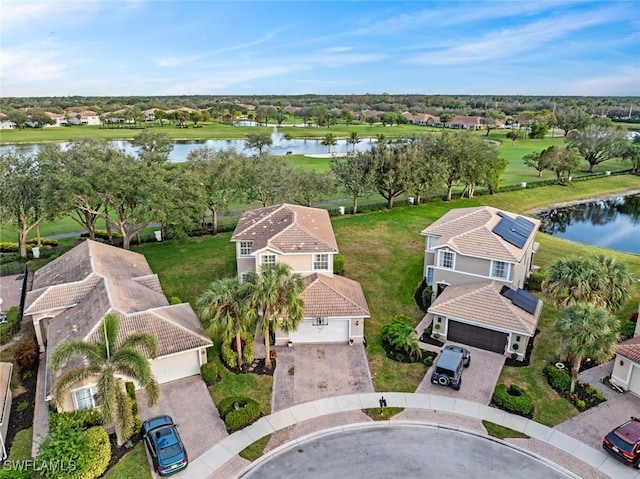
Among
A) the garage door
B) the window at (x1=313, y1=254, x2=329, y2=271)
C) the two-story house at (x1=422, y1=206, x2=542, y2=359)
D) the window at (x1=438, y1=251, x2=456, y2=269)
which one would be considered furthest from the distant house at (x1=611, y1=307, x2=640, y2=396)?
the window at (x1=313, y1=254, x2=329, y2=271)

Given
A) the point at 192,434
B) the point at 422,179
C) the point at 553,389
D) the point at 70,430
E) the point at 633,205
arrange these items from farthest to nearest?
the point at 633,205
the point at 422,179
the point at 553,389
the point at 192,434
the point at 70,430

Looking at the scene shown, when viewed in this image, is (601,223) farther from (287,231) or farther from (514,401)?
(287,231)

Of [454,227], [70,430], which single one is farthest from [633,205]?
[70,430]

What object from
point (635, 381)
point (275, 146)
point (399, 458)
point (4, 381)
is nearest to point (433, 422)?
point (399, 458)

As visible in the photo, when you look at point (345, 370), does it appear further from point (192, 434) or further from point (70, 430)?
point (70, 430)

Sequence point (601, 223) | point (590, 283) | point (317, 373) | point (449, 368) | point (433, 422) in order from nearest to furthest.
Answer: point (433, 422), point (449, 368), point (317, 373), point (590, 283), point (601, 223)

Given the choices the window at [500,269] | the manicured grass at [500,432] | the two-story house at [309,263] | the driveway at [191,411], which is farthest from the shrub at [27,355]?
the window at [500,269]

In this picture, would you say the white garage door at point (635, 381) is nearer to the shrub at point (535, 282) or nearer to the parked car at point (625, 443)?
the parked car at point (625, 443)
